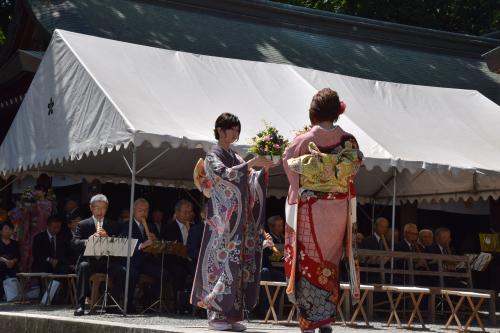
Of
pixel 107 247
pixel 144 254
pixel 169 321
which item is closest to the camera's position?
pixel 169 321

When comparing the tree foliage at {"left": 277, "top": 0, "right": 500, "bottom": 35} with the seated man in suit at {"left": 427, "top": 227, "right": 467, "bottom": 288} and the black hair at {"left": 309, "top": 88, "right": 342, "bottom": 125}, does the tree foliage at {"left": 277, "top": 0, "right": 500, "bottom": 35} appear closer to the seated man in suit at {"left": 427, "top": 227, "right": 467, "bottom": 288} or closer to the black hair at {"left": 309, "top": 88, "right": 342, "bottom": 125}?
the seated man in suit at {"left": 427, "top": 227, "right": 467, "bottom": 288}

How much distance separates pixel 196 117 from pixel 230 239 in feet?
9.25

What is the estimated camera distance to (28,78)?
615 inches

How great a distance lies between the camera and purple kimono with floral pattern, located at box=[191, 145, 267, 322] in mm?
7430

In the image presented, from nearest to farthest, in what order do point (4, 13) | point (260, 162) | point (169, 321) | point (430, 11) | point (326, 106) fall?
1. point (326, 106)
2. point (260, 162)
3. point (169, 321)
4. point (4, 13)
5. point (430, 11)

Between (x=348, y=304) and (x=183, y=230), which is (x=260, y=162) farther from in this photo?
(x=183, y=230)

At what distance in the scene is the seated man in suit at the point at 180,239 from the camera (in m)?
10.5

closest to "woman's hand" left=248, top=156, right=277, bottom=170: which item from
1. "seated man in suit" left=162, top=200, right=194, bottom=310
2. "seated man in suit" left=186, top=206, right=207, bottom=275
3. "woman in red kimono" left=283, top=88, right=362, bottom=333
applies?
"woman in red kimono" left=283, top=88, right=362, bottom=333

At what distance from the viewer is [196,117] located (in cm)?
1013

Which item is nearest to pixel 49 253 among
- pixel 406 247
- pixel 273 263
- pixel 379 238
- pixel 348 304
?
pixel 273 263

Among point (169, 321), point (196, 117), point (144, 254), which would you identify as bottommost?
point (169, 321)

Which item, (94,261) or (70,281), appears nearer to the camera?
(94,261)

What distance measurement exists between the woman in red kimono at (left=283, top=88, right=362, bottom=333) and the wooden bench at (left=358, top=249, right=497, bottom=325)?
3933 millimetres

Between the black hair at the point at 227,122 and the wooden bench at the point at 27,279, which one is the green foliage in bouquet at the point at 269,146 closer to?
the black hair at the point at 227,122
